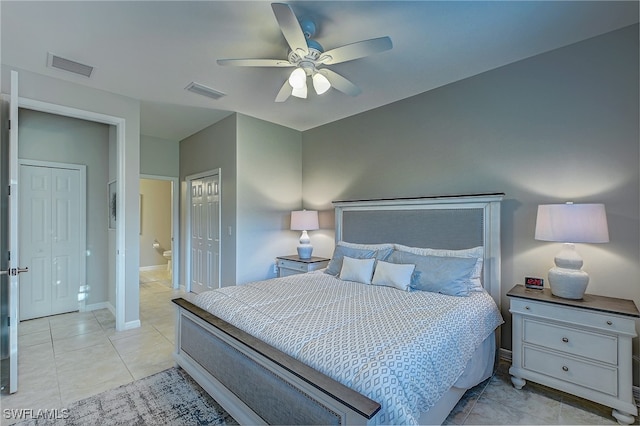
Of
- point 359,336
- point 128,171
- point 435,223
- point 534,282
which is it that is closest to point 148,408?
point 359,336

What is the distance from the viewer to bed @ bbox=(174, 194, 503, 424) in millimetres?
1360

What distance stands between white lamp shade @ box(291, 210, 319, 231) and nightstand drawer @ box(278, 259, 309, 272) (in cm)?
50

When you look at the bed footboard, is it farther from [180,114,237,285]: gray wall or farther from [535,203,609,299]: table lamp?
[535,203,609,299]: table lamp

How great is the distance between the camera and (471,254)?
109 inches

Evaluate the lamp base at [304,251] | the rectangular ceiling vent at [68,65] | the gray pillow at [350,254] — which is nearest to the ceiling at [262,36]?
the rectangular ceiling vent at [68,65]

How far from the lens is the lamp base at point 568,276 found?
7.29ft

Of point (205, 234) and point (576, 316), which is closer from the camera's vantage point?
point (576, 316)

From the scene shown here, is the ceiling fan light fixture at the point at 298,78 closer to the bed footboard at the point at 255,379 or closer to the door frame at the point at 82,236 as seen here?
the bed footboard at the point at 255,379

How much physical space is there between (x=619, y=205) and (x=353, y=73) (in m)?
2.53

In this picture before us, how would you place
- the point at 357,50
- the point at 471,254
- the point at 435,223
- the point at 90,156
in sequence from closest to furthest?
the point at 357,50 < the point at 471,254 < the point at 435,223 < the point at 90,156

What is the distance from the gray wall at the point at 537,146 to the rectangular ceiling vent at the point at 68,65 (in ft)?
10.8

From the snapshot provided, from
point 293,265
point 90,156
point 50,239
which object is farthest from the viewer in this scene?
point 90,156

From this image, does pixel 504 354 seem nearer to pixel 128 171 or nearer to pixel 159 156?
pixel 128 171

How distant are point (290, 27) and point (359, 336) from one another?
1.91m
